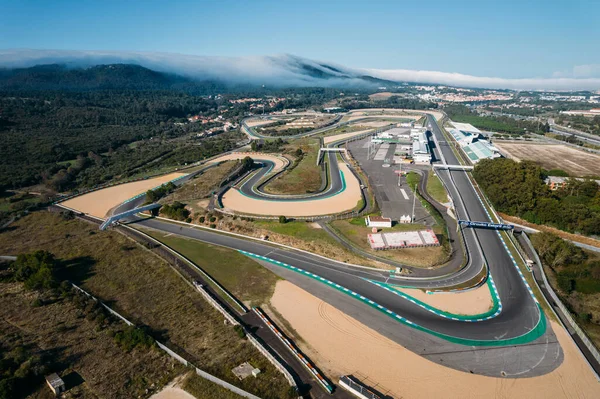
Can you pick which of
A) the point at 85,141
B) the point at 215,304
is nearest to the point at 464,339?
the point at 215,304

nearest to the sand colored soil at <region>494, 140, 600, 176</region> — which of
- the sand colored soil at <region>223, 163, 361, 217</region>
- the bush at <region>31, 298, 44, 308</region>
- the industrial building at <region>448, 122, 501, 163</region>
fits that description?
the industrial building at <region>448, 122, 501, 163</region>

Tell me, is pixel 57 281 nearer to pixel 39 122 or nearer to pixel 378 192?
pixel 378 192

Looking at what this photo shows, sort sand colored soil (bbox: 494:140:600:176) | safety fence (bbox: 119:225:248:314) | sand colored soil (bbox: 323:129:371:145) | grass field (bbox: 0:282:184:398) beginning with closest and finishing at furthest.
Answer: grass field (bbox: 0:282:184:398), safety fence (bbox: 119:225:248:314), sand colored soil (bbox: 494:140:600:176), sand colored soil (bbox: 323:129:371:145)

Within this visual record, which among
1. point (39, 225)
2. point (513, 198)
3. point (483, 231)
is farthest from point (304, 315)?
point (39, 225)

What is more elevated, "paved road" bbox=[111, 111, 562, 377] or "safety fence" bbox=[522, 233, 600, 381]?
"safety fence" bbox=[522, 233, 600, 381]

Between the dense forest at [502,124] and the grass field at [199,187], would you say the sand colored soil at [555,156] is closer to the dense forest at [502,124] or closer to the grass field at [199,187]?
the dense forest at [502,124]

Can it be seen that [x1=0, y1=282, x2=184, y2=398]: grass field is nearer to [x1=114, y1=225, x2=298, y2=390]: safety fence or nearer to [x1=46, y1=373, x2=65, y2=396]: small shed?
[x1=46, y1=373, x2=65, y2=396]: small shed

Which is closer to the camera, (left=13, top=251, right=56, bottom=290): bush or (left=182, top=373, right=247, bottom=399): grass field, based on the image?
(left=182, top=373, right=247, bottom=399): grass field

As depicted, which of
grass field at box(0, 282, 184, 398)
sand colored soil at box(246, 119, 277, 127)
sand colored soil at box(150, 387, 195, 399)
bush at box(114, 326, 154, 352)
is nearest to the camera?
sand colored soil at box(150, 387, 195, 399)
